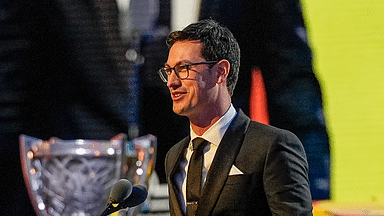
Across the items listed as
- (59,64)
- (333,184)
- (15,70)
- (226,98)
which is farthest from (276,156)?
(15,70)

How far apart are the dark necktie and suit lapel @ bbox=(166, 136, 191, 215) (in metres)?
0.06

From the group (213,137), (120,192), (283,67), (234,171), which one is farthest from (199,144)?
(283,67)

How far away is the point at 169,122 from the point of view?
2797 millimetres

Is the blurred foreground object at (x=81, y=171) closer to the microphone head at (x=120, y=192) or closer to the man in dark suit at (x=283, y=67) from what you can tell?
the man in dark suit at (x=283, y=67)

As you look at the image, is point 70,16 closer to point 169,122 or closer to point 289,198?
point 169,122

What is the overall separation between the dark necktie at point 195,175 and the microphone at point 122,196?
14cm

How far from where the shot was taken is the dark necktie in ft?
4.20

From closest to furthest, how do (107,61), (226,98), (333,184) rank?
(226,98), (333,184), (107,61)

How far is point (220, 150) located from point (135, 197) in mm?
277

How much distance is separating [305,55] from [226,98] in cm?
149

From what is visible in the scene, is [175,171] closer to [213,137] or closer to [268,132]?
[213,137]

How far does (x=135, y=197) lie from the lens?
129cm

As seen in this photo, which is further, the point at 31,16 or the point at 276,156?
the point at 31,16

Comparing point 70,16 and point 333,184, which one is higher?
point 70,16
